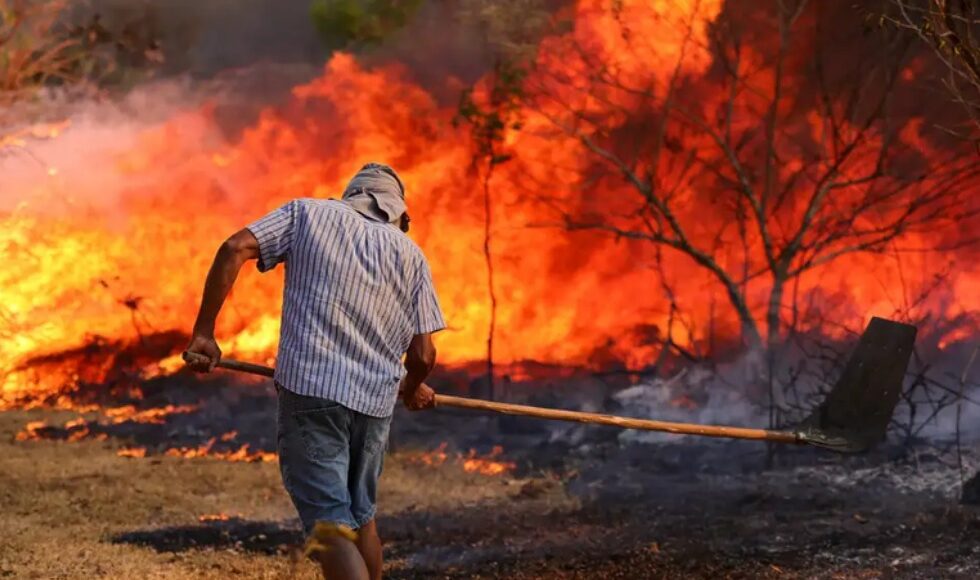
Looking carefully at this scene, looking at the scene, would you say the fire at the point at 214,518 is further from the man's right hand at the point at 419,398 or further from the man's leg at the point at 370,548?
the man's leg at the point at 370,548

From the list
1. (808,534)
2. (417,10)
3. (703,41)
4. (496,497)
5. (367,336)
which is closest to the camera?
(367,336)

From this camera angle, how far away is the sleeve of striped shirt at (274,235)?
147 inches

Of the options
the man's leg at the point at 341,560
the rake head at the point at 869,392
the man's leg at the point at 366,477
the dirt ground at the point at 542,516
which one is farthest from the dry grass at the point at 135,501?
the rake head at the point at 869,392

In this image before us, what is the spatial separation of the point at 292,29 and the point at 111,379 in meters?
5.12

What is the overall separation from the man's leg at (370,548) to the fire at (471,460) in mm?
5024

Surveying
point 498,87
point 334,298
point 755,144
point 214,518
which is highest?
point 498,87

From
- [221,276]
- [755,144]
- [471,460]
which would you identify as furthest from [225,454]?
[755,144]

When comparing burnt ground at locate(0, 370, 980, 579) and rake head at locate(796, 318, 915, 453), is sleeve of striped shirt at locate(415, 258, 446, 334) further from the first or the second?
rake head at locate(796, 318, 915, 453)

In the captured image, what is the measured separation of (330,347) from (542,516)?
383 cm

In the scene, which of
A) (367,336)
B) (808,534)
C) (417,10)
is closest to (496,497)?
(808,534)

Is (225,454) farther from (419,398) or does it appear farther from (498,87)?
(419,398)

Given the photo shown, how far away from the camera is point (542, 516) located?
7195 mm

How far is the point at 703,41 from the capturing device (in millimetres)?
10617

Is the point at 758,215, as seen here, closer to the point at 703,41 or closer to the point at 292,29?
the point at 703,41
